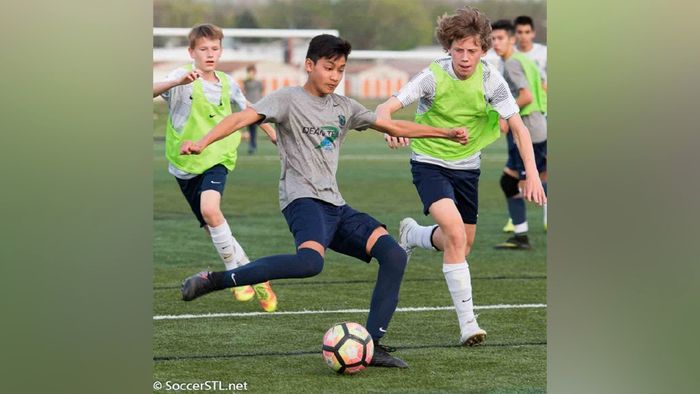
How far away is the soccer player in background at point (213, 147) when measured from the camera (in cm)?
802

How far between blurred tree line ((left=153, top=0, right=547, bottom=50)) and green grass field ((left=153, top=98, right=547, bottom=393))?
16.0 metres

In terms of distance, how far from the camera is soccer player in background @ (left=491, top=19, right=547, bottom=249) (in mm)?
11078

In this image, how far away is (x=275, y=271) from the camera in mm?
5996

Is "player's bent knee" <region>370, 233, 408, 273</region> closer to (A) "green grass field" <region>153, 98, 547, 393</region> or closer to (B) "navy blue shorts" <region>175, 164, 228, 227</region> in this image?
(A) "green grass field" <region>153, 98, 547, 393</region>

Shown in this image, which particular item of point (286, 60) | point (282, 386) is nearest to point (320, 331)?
point (282, 386)

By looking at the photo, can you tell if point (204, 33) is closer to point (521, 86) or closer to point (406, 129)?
point (406, 129)

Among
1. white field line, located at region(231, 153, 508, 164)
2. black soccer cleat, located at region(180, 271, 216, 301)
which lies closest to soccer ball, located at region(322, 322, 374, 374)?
black soccer cleat, located at region(180, 271, 216, 301)

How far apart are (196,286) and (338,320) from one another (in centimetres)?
173

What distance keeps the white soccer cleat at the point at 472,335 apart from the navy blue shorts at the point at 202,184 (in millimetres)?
2157

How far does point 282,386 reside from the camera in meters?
5.72
